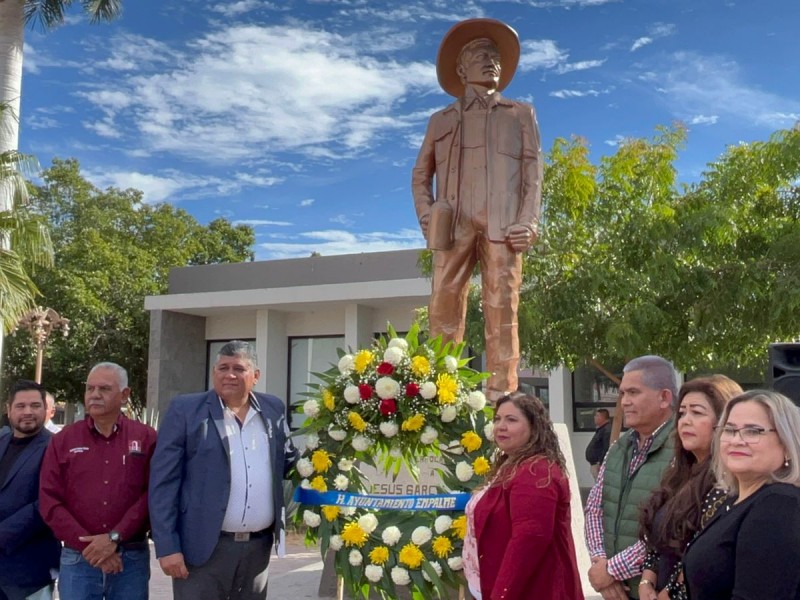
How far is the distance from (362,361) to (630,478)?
1847 mm

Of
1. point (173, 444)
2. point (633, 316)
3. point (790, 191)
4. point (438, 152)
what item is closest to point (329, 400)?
point (173, 444)

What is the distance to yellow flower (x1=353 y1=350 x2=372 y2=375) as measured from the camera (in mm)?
4945

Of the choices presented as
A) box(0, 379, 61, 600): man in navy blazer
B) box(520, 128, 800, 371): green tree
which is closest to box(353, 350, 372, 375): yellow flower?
box(0, 379, 61, 600): man in navy blazer

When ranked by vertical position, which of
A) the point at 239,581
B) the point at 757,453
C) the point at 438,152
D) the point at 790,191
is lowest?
the point at 239,581

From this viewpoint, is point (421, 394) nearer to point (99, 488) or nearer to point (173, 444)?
point (173, 444)

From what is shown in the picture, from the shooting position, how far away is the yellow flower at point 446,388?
4785 mm

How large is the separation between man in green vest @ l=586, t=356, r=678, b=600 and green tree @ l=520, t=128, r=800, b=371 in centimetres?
686

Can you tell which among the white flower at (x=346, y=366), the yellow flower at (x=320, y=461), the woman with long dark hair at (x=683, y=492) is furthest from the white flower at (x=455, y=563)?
the woman with long dark hair at (x=683, y=492)

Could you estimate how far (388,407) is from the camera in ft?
15.6

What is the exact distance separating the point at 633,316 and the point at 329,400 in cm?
671

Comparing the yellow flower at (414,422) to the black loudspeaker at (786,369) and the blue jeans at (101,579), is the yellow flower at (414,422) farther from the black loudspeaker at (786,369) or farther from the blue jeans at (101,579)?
the black loudspeaker at (786,369)

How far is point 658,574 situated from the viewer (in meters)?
3.17

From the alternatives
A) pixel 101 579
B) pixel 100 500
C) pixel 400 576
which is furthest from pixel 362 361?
pixel 101 579

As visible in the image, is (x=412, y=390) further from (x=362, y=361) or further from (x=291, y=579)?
(x=291, y=579)
